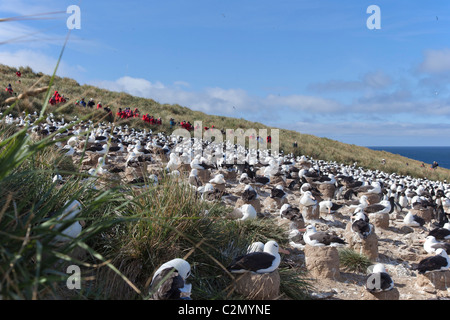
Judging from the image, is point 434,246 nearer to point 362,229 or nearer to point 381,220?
point 362,229

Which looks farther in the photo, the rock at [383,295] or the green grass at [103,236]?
the rock at [383,295]

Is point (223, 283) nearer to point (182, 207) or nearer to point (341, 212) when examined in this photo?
point (182, 207)

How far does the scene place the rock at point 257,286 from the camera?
3799 mm

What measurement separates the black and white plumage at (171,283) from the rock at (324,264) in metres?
2.83

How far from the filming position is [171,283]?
307 centimetres

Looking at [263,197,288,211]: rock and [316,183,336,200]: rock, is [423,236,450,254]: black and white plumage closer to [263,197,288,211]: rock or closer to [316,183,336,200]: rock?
[263,197,288,211]: rock

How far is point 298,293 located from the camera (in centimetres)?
433

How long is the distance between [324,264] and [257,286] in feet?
6.69

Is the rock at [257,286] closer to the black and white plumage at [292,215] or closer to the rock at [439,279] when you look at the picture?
the rock at [439,279]

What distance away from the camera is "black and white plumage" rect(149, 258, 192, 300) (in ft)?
9.95

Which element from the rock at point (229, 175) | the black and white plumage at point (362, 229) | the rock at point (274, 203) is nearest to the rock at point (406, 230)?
the black and white plumage at point (362, 229)

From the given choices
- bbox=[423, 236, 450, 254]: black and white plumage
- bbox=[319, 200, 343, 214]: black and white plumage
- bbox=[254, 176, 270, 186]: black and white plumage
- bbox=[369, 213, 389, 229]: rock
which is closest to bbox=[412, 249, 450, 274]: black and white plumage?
bbox=[423, 236, 450, 254]: black and white plumage

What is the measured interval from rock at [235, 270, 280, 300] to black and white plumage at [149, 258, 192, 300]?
2.43 feet

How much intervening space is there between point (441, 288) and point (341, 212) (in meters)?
4.49
